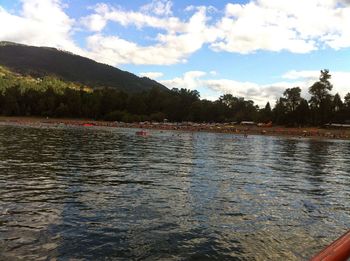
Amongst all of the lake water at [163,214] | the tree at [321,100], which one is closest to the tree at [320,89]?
the tree at [321,100]

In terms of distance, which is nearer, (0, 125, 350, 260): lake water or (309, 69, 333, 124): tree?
(0, 125, 350, 260): lake water

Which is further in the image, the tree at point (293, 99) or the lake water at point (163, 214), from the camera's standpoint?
the tree at point (293, 99)

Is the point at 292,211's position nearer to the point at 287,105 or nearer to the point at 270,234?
the point at 270,234

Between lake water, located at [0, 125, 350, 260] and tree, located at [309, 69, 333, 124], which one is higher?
tree, located at [309, 69, 333, 124]

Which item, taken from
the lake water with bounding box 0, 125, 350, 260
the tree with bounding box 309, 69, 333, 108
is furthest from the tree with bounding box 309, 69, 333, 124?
the lake water with bounding box 0, 125, 350, 260

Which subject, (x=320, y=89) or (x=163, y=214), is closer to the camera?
(x=163, y=214)

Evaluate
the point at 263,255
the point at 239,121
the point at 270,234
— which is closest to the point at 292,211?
the point at 270,234

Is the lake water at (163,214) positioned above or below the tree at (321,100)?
below

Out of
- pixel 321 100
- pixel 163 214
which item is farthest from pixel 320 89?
pixel 163 214

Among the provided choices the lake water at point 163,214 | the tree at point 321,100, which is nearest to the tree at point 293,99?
the tree at point 321,100

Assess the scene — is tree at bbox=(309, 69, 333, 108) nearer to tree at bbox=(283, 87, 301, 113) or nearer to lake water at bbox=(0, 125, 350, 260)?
tree at bbox=(283, 87, 301, 113)

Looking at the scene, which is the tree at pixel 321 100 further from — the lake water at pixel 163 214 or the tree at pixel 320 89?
the lake water at pixel 163 214

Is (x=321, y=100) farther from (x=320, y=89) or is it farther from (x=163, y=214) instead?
(x=163, y=214)

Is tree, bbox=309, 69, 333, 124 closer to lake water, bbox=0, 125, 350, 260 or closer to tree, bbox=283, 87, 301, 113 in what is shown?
tree, bbox=283, 87, 301, 113
